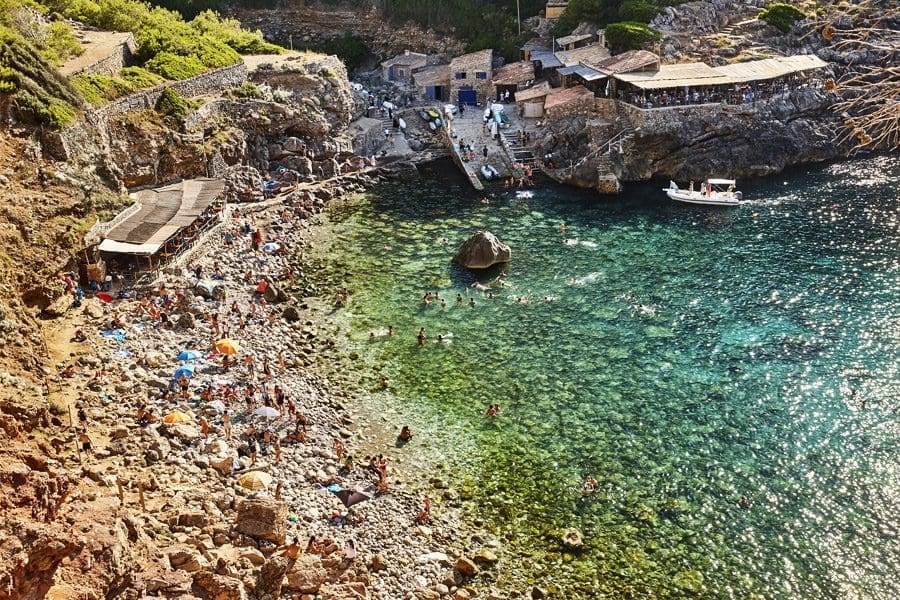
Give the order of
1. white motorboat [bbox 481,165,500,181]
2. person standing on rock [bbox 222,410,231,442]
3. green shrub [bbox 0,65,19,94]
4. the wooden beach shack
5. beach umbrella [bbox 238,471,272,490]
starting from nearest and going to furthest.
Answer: beach umbrella [bbox 238,471,272,490]
person standing on rock [bbox 222,410,231,442]
green shrub [bbox 0,65,19,94]
the wooden beach shack
white motorboat [bbox 481,165,500,181]

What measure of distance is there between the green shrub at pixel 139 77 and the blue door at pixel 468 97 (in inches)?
1217

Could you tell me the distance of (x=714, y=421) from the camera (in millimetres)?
35781

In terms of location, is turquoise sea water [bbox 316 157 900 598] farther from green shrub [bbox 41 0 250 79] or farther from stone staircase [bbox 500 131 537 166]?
green shrub [bbox 41 0 250 79]

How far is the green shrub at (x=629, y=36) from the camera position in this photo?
72.5 meters

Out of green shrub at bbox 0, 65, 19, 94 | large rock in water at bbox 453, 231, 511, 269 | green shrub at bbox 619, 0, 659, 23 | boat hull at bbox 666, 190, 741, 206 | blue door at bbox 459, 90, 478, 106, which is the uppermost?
green shrub at bbox 0, 65, 19, 94

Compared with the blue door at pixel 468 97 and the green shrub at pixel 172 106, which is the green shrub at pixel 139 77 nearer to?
the green shrub at pixel 172 106

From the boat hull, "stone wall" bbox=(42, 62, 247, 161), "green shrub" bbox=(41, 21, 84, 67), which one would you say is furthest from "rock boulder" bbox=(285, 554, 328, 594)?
the boat hull

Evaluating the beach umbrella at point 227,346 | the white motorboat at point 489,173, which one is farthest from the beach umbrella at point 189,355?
the white motorboat at point 489,173

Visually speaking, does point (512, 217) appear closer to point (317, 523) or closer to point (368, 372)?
→ point (368, 372)

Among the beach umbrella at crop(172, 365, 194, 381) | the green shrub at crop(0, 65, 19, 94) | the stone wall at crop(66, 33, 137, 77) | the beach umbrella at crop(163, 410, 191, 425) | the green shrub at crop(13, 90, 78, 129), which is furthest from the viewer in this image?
the stone wall at crop(66, 33, 137, 77)

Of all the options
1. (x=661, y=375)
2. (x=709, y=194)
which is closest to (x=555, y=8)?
(x=709, y=194)

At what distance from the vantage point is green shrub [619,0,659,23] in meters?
76.0

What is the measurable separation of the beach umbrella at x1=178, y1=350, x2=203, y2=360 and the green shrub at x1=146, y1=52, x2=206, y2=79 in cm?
3119

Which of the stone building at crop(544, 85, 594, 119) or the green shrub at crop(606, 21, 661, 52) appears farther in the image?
the green shrub at crop(606, 21, 661, 52)
